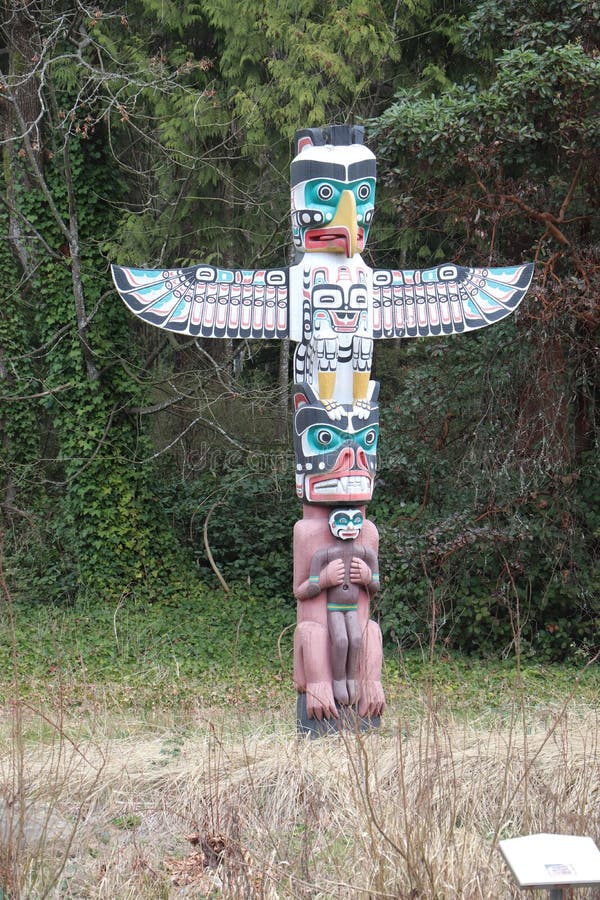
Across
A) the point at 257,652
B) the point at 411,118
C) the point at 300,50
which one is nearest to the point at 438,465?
the point at 257,652

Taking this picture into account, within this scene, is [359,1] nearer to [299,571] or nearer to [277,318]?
[277,318]

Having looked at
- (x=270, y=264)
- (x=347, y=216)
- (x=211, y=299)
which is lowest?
(x=211, y=299)

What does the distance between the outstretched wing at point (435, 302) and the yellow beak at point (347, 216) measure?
44cm

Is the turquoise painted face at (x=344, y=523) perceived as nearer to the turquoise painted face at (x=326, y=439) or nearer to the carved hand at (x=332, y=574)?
the carved hand at (x=332, y=574)

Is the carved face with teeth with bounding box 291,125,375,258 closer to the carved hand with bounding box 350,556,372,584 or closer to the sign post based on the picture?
the carved hand with bounding box 350,556,372,584

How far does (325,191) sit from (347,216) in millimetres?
203

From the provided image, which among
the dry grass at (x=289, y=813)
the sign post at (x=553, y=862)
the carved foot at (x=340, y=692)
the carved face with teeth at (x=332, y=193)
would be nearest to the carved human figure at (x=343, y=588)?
the carved foot at (x=340, y=692)

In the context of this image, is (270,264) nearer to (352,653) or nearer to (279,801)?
(352,653)

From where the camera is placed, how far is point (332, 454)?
582 centimetres

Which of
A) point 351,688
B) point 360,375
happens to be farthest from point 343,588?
point 360,375

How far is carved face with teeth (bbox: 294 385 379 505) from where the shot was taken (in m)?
5.81

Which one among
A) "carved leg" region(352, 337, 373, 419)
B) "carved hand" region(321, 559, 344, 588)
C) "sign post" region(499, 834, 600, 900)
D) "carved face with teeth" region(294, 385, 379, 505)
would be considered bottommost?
"sign post" region(499, 834, 600, 900)

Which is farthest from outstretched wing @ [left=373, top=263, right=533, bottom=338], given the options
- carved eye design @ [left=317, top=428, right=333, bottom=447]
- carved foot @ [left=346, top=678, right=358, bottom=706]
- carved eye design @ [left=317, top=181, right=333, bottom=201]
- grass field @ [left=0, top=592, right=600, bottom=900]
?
grass field @ [left=0, top=592, right=600, bottom=900]

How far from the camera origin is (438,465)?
33.3 ft
